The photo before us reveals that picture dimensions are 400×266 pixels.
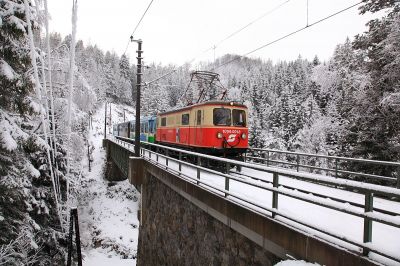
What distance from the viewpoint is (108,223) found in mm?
30656

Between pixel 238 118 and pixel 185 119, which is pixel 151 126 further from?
pixel 238 118

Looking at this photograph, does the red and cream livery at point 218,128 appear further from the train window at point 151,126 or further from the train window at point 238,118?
the train window at point 151,126

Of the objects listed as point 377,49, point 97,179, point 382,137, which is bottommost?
point 97,179

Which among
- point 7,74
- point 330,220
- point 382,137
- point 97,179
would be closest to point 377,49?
point 382,137

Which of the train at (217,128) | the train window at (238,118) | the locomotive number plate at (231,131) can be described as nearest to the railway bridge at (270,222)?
the train at (217,128)

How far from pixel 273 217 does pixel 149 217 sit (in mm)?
9756

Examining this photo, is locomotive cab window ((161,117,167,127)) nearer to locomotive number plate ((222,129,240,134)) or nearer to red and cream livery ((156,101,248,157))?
red and cream livery ((156,101,248,157))

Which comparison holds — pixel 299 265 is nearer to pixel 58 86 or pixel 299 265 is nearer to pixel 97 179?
pixel 58 86

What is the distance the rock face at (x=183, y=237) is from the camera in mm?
7028

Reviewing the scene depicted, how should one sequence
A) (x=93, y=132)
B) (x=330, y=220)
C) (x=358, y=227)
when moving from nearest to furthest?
1. (x=358, y=227)
2. (x=330, y=220)
3. (x=93, y=132)

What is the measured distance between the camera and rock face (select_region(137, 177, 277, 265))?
277 inches

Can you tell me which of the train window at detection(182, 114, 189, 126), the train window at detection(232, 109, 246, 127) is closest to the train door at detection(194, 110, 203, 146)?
the train window at detection(182, 114, 189, 126)

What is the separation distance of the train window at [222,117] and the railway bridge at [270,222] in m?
2.77

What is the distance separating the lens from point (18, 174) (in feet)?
34.8
